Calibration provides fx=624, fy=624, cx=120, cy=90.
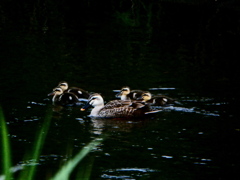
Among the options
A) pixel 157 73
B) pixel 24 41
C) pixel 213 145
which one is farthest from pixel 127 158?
pixel 24 41

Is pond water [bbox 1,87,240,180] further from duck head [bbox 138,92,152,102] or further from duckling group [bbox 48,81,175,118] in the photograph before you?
duck head [bbox 138,92,152,102]

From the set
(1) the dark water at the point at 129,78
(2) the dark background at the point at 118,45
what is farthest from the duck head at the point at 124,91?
(2) the dark background at the point at 118,45

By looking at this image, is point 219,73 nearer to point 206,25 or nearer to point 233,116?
point 233,116

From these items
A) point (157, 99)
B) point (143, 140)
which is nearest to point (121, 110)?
point (157, 99)

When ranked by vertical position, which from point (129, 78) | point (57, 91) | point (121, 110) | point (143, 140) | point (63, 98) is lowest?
point (143, 140)

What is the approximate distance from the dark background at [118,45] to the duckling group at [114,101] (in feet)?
1.25

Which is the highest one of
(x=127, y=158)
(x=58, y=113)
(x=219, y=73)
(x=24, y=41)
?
A: (x=24, y=41)

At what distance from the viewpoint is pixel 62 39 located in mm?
15891

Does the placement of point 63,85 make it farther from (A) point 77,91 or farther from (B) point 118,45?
(B) point 118,45

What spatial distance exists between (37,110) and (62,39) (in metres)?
6.85

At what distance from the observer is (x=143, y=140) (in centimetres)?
780

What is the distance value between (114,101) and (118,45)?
616 cm

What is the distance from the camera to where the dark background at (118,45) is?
11328 mm

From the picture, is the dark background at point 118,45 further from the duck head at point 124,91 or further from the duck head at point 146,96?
the duck head at point 146,96
